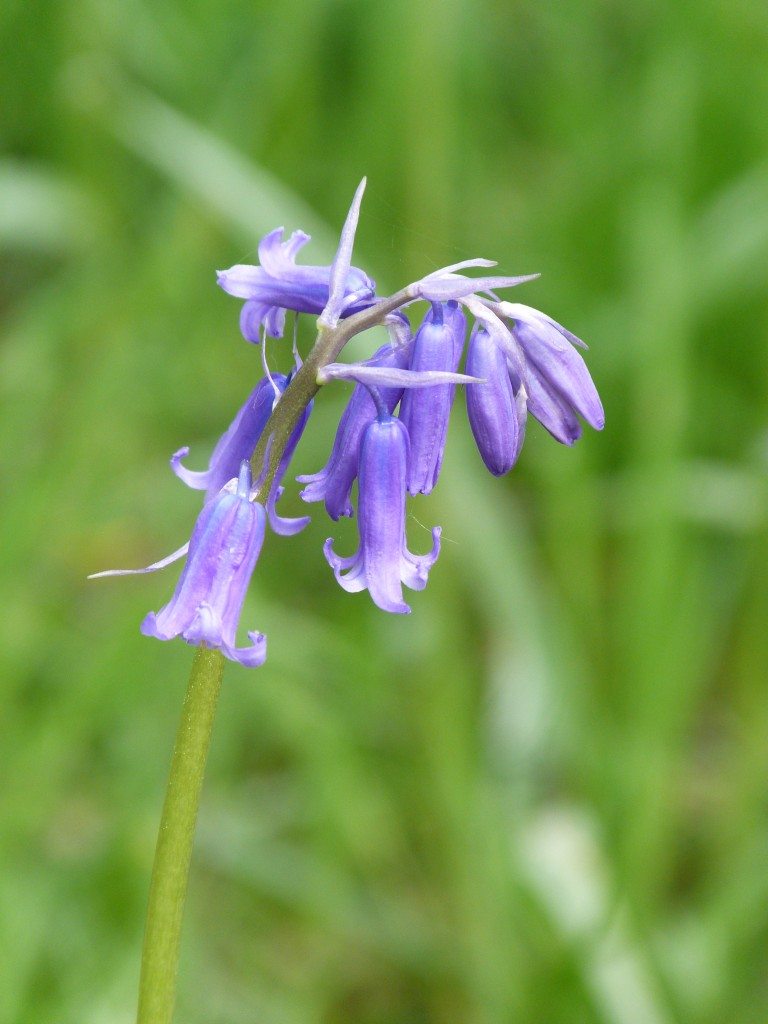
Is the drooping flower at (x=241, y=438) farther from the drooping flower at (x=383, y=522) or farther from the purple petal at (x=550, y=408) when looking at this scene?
the purple petal at (x=550, y=408)

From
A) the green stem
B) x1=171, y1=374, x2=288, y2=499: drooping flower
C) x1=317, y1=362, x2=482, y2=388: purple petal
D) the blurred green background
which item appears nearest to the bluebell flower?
x1=171, y1=374, x2=288, y2=499: drooping flower

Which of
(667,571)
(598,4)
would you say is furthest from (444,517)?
(598,4)

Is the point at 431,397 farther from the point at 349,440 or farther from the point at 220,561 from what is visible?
the point at 220,561

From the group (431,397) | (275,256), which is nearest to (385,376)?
(431,397)

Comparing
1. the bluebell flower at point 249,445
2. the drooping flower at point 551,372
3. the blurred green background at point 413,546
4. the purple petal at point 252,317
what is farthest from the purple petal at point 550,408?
the blurred green background at point 413,546

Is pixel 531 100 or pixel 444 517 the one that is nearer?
pixel 444 517

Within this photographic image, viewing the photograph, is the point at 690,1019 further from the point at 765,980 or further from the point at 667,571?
the point at 667,571

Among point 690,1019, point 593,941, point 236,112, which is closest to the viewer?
point 593,941
